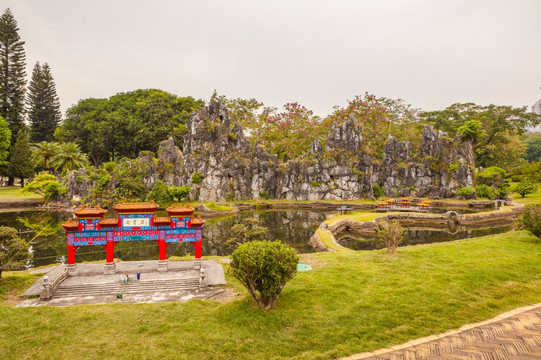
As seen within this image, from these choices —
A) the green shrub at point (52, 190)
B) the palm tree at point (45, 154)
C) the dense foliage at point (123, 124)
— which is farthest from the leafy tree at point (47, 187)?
the dense foliage at point (123, 124)

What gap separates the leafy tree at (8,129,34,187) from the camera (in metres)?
53.2

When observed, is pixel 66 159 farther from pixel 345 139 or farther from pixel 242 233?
pixel 345 139

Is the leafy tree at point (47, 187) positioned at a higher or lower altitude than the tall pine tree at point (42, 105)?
lower

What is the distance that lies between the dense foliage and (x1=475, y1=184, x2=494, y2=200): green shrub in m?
53.2

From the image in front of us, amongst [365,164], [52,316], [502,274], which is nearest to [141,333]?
[52,316]

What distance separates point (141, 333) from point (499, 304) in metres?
13.5

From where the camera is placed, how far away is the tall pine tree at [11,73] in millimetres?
54875

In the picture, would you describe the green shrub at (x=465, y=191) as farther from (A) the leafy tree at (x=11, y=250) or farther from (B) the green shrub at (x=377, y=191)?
(A) the leafy tree at (x=11, y=250)

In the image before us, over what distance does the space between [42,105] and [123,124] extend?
2066cm

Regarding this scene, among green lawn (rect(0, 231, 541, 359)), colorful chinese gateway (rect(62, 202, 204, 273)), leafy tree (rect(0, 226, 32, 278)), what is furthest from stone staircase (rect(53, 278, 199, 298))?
leafy tree (rect(0, 226, 32, 278))

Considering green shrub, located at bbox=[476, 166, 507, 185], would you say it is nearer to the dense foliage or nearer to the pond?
the pond

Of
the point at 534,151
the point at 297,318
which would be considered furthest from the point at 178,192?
the point at 534,151

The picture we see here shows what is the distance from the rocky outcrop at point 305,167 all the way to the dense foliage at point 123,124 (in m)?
8.62

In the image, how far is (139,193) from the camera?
161 ft
